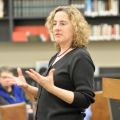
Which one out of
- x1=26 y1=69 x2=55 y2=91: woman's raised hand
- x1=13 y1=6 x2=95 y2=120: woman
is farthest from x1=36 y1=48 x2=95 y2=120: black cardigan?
x1=26 y1=69 x2=55 y2=91: woman's raised hand

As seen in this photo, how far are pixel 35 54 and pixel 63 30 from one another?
3487 mm

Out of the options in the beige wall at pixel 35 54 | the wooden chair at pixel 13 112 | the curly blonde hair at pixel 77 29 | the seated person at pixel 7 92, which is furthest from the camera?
the beige wall at pixel 35 54

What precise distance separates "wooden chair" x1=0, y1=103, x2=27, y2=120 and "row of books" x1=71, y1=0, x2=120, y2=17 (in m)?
2.58

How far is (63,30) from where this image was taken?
2117 mm

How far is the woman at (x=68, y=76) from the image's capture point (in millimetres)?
1942

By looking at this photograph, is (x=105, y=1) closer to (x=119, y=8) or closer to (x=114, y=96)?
(x=119, y=8)

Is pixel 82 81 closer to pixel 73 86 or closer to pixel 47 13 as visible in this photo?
pixel 73 86

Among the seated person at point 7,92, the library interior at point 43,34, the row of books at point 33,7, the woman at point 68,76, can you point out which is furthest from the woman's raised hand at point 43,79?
the row of books at point 33,7

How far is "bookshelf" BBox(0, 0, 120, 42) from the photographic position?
17.3ft

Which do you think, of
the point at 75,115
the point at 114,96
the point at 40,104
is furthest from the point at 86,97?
the point at 114,96

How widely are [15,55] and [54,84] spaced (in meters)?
3.60

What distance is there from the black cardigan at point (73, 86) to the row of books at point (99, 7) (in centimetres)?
324

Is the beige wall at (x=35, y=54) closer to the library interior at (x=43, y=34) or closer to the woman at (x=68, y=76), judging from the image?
the library interior at (x=43, y=34)

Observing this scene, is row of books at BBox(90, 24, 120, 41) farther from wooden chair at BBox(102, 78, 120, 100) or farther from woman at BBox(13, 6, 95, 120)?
woman at BBox(13, 6, 95, 120)
